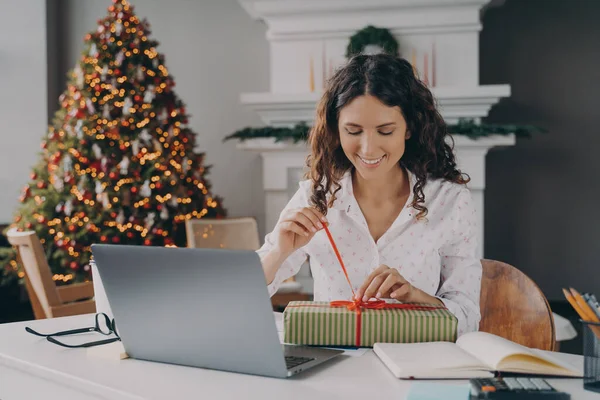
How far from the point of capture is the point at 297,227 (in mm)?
1354

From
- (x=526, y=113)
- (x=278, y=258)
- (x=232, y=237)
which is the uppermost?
(x=526, y=113)

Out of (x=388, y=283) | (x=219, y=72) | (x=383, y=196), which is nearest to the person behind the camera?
(x=388, y=283)

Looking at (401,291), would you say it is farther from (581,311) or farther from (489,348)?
(581,311)

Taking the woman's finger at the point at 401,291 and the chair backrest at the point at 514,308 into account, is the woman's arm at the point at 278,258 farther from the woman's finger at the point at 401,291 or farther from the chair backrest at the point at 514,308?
the chair backrest at the point at 514,308

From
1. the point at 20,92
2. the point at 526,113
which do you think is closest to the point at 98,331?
the point at 526,113

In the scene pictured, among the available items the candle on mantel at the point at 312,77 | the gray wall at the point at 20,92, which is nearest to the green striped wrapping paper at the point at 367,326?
the candle on mantel at the point at 312,77

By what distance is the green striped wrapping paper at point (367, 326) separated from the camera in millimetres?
1096

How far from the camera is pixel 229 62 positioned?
4.79 metres

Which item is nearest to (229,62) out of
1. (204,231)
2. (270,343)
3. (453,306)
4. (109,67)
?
(109,67)

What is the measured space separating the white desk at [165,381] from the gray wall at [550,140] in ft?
11.6

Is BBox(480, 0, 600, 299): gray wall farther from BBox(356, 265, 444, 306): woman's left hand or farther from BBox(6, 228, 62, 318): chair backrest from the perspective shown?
BBox(356, 265, 444, 306): woman's left hand

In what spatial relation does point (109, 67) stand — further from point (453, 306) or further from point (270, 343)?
point (270, 343)

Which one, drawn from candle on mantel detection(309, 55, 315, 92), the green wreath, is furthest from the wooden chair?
the green wreath

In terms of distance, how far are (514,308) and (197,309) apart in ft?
2.48
